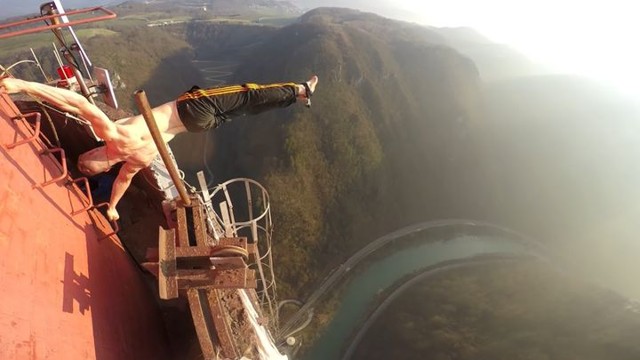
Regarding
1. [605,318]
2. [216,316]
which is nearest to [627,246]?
[605,318]

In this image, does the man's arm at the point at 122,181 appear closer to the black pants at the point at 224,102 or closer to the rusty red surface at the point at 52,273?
the rusty red surface at the point at 52,273

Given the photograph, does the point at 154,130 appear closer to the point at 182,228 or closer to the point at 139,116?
the point at 182,228

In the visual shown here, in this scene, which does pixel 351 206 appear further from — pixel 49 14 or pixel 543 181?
pixel 49 14

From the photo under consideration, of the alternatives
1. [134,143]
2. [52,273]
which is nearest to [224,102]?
[134,143]

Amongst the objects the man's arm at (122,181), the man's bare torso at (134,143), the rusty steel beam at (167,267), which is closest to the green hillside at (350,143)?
the man's arm at (122,181)

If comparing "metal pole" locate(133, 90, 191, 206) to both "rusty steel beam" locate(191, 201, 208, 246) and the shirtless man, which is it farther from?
the shirtless man

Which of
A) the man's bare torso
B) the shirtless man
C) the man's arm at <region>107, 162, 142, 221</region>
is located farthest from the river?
the man's bare torso
